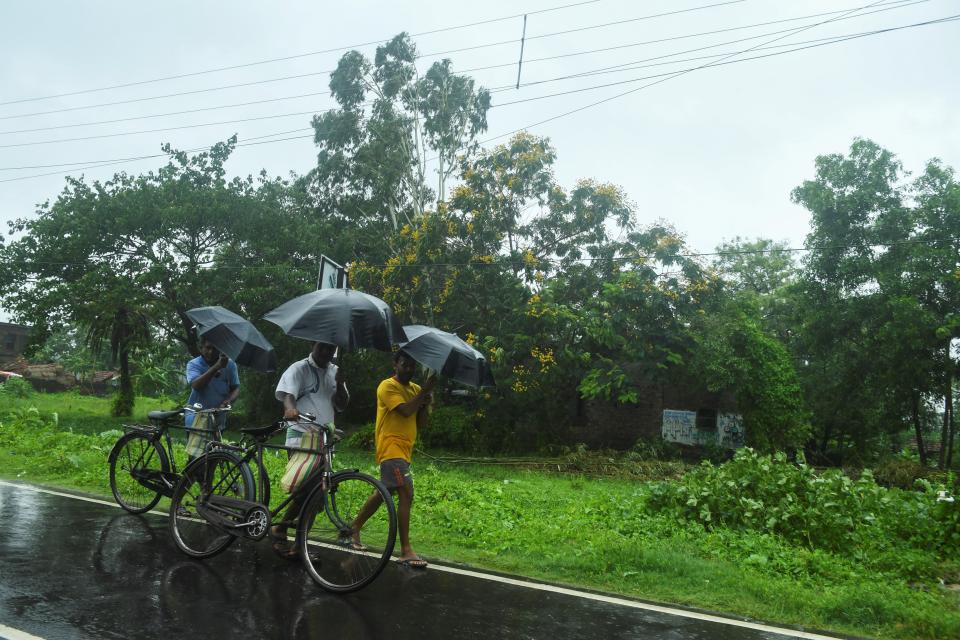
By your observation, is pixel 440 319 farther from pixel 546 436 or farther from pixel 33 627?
pixel 33 627

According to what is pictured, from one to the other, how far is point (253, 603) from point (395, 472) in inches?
60.8

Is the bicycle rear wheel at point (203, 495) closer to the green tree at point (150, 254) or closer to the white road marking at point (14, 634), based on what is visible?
the white road marking at point (14, 634)

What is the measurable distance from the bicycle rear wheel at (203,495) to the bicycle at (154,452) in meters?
0.75

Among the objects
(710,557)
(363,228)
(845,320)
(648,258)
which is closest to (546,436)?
(648,258)

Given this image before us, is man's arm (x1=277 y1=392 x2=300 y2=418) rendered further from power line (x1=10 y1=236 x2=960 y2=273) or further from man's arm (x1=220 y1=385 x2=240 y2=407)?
power line (x1=10 y1=236 x2=960 y2=273)

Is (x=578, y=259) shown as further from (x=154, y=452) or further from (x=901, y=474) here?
(x=154, y=452)

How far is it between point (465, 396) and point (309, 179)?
1364 cm

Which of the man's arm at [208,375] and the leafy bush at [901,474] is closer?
the man's arm at [208,375]

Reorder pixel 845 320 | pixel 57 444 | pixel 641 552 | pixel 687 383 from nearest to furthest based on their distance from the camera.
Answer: pixel 641 552 < pixel 57 444 < pixel 687 383 < pixel 845 320

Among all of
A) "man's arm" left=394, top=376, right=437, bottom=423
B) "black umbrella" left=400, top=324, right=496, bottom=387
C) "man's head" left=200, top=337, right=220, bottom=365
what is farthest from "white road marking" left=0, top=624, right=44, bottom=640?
"man's head" left=200, top=337, right=220, bottom=365

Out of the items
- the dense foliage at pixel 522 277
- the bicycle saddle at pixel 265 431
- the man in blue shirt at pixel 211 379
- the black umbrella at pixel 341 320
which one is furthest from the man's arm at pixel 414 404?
the dense foliage at pixel 522 277

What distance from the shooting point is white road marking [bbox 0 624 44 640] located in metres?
4.04

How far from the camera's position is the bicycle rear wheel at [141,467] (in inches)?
296

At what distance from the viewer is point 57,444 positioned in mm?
13094
